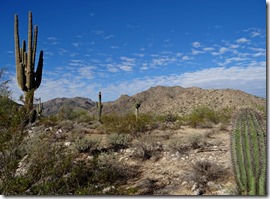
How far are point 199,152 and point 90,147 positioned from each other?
2369mm

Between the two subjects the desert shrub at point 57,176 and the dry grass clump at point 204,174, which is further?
the dry grass clump at point 204,174

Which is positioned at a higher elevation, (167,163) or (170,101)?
(170,101)

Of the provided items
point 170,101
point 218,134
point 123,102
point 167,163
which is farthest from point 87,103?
point 167,163

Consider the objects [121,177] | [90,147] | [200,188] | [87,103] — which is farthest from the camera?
[87,103]

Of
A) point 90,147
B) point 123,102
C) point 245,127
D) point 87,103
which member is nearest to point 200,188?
point 245,127

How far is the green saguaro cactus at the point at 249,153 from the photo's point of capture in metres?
3.86

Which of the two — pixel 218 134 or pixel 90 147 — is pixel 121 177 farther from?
pixel 218 134

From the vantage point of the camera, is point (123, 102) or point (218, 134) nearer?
point (218, 134)

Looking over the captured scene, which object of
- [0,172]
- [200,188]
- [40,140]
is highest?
[40,140]

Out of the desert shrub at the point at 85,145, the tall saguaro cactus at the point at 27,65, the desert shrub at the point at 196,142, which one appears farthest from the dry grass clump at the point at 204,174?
the tall saguaro cactus at the point at 27,65

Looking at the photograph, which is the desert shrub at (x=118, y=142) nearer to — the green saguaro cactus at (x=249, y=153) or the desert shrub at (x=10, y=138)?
the desert shrub at (x=10, y=138)

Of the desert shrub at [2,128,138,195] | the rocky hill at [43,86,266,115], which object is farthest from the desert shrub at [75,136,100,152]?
the rocky hill at [43,86,266,115]

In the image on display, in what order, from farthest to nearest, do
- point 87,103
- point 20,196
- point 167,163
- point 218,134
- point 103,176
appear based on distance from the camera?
point 87,103 → point 218,134 → point 167,163 → point 103,176 → point 20,196

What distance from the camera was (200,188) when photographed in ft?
16.0
